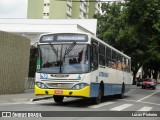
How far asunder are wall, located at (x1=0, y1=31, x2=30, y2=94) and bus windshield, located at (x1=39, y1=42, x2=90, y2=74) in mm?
5961

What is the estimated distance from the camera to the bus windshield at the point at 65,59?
59.2 feet

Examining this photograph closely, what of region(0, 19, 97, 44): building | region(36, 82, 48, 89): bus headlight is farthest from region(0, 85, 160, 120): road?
region(0, 19, 97, 44): building

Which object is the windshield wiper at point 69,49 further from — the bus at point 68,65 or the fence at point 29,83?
the fence at point 29,83

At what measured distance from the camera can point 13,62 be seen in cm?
2486

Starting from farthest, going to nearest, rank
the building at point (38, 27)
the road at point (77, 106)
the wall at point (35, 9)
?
the wall at point (35, 9) → the building at point (38, 27) → the road at point (77, 106)

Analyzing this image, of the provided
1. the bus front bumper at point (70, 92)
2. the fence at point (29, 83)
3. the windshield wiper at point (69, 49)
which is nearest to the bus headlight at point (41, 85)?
the bus front bumper at point (70, 92)

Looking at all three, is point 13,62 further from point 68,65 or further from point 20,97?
point 68,65

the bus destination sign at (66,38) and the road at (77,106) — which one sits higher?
the bus destination sign at (66,38)

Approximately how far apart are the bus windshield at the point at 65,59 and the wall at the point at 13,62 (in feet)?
19.6

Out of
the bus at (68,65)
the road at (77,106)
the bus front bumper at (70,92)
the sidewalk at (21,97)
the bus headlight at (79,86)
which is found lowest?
the road at (77,106)

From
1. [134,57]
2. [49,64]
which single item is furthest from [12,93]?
[134,57]

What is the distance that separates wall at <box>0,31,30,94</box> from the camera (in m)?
23.9

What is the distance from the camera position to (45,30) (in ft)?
172

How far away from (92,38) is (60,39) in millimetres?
1419
